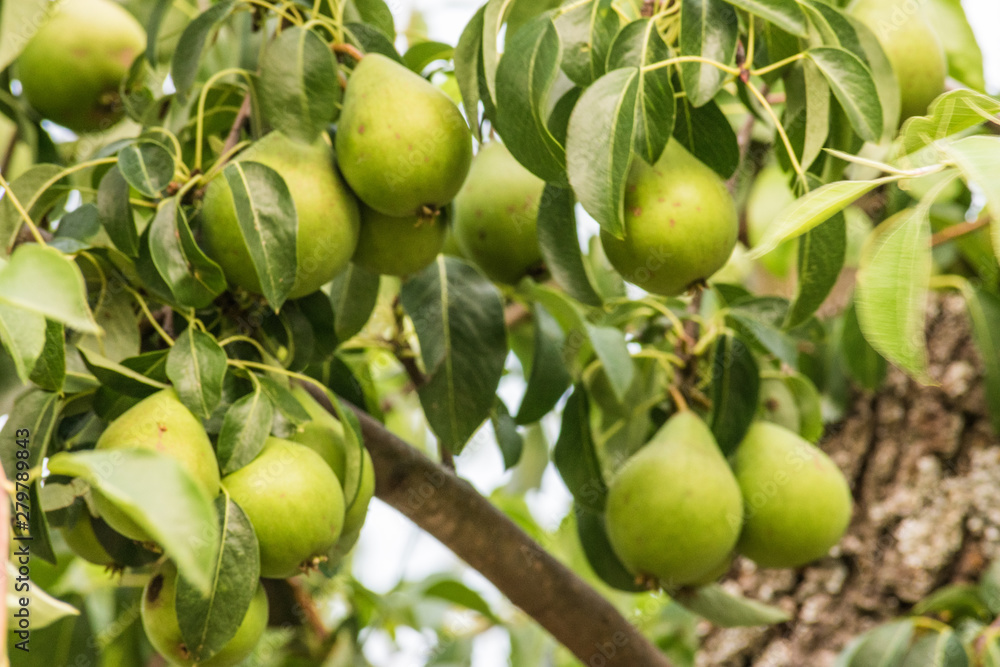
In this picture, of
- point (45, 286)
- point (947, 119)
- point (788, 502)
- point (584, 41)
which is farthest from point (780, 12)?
point (45, 286)

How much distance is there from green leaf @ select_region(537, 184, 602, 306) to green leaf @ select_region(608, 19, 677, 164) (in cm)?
12

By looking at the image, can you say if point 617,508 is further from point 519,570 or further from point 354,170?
point 354,170

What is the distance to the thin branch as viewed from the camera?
1.24 metres

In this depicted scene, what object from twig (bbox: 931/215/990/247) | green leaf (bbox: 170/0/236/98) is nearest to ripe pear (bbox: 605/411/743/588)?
green leaf (bbox: 170/0/236/98)

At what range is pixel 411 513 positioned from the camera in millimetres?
1259

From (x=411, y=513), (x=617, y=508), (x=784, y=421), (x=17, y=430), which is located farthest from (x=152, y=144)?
(x=784, y=421)

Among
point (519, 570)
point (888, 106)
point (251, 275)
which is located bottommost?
point (519, 570)

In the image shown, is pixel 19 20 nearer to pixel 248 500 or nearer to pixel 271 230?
pixel 271 230

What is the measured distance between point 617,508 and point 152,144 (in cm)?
67

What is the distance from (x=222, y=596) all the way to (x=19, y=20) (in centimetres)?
62

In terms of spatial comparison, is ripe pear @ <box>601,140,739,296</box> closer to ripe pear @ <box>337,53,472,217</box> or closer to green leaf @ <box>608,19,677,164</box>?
green leaf @ <box>608,19,677,164</box>

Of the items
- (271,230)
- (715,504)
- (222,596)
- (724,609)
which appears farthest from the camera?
(724,609)

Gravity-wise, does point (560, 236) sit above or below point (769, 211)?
above

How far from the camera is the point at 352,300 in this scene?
1.19m
